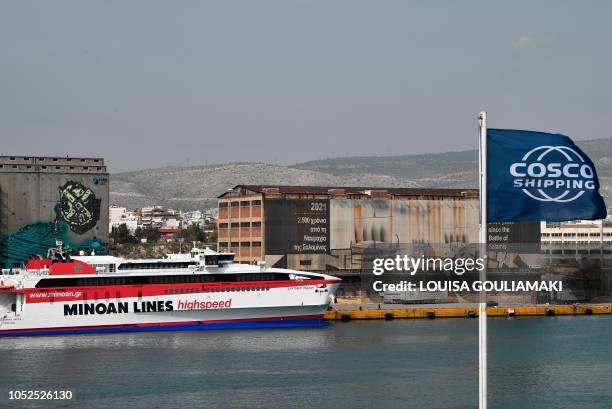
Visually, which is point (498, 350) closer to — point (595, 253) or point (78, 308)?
point (78, 308)

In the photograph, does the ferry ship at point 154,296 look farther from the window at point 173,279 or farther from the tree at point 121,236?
the tree at point 121,236

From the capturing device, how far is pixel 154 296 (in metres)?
60.4

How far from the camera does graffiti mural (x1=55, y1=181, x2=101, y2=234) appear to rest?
85062 millimetres

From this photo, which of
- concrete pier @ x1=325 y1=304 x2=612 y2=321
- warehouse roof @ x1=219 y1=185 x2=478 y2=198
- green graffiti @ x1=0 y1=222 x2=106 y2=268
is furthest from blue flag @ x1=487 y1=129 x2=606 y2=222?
green graffiti @ x1=0 y1=222 x2=106 y2=268

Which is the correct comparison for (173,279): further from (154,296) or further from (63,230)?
(63,230)

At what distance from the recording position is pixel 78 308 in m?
59.2

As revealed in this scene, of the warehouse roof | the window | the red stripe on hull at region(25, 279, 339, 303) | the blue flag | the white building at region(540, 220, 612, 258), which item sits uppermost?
the warehouse roof

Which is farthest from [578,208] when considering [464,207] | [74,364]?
[464,207]

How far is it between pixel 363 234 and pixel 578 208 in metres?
69.3

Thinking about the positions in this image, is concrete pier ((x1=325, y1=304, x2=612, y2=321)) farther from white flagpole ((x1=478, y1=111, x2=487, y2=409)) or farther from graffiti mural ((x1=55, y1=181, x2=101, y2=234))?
white flagpole ((x1=478, y1=111, x2=487, y2=409))

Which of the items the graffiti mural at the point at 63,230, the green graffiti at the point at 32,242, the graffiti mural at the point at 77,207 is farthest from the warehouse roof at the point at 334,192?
the green graffiti at the point at 32,242

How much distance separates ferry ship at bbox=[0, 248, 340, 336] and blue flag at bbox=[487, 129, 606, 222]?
4757 cm

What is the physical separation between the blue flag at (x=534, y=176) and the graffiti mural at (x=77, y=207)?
74.4 meters

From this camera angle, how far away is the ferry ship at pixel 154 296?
58688 millimetres
